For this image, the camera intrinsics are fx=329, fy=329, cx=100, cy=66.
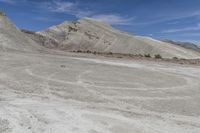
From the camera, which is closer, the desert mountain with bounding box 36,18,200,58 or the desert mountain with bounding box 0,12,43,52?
the desert mountain with bounding box 0,12,43,52

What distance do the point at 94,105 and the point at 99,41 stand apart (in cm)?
7671

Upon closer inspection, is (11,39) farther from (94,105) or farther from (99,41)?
(99,41)

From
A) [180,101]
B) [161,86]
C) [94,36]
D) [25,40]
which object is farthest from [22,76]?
[94,36]

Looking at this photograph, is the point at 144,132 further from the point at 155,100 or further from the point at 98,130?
the point at 155,100

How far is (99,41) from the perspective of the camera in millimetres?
89562

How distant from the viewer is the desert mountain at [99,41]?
81.8 metres

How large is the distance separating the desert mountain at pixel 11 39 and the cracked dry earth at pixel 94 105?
23427mm

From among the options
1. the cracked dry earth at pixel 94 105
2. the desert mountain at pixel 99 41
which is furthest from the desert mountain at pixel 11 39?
the desert mountain at pixel 99 41

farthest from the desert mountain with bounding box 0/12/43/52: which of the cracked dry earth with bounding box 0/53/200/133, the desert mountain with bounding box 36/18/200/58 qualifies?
the desert mountain with bounding box 36/18/200/58

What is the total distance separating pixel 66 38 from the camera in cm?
9350

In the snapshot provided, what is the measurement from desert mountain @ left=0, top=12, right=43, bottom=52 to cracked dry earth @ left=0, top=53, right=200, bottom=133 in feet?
76.9

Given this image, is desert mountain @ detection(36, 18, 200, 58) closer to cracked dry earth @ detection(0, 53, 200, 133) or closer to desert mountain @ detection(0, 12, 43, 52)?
desert mountain @ detection(0, 12, 43, 52)

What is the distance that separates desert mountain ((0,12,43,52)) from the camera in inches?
1722

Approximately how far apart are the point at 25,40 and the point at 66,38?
42.8 meters
